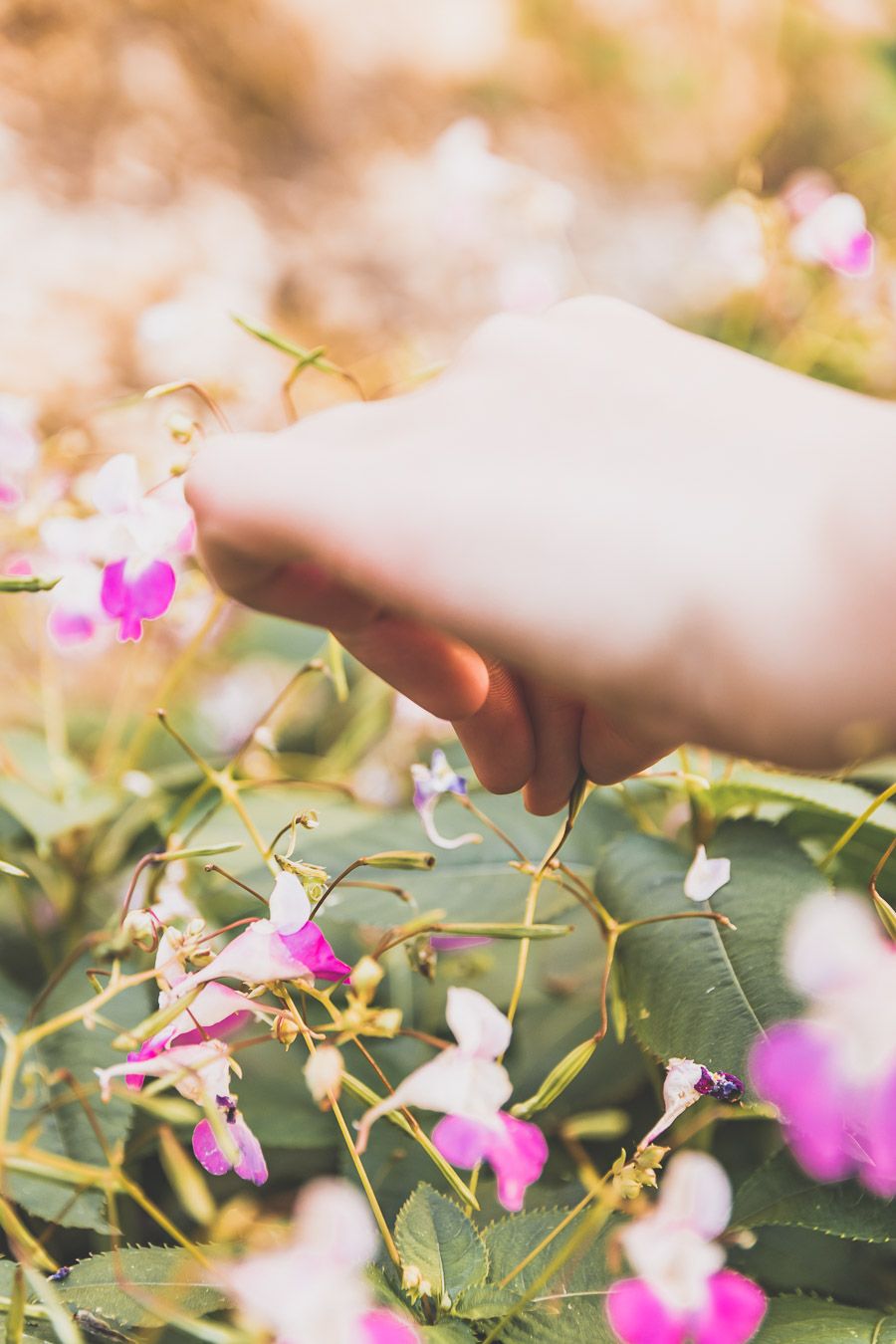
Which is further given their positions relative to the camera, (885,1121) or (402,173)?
(402,173)

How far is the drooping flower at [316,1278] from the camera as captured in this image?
250 mm

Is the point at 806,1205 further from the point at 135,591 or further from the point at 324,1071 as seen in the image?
the point at 135,591

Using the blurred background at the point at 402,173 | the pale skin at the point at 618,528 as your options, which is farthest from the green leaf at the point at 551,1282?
the blurred background at the point at 402,173

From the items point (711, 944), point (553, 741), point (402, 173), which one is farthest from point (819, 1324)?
point (402, 173)

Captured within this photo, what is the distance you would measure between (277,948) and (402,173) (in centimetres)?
120

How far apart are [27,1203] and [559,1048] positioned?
282 mm

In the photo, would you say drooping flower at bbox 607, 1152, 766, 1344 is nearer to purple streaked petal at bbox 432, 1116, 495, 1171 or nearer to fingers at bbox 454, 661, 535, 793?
purple streaked petal at bbox 432, 1116, 495, 1171

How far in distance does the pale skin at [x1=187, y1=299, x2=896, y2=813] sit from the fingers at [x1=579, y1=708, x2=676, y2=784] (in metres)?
0.11

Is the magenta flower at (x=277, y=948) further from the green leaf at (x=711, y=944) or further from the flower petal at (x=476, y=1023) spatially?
the green leaf at (x=711, y=944)

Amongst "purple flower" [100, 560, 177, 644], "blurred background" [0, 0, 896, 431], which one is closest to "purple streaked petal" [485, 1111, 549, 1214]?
"purple flower" [100, 560, 177, 644]

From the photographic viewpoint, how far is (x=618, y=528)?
0.87ft

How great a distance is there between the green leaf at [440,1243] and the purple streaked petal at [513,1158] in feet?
0.24

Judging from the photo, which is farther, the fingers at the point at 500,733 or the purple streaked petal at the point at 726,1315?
the fingers at the point at 500,733

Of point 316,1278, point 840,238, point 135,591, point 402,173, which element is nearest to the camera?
point 316,1278
